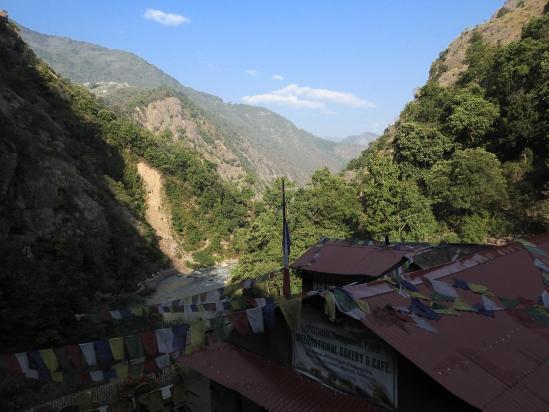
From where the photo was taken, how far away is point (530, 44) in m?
34.0

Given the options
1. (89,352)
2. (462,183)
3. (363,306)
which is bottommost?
(89,352)

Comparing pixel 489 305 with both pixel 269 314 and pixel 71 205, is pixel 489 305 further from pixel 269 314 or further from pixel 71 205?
pixel 71 205

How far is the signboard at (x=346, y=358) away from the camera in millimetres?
7295

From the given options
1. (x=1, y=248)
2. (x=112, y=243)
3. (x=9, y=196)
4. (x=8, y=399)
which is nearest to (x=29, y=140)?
(x=9, y=196)

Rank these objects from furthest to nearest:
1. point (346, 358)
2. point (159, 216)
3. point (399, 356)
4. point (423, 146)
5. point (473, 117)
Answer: point (159, 216) < point (423, 146) < point (473, 117) < point (346, 358) < point (399, 356)

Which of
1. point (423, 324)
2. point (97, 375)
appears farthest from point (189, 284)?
point (423, 324)

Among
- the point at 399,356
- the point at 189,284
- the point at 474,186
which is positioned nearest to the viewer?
the point at 399,356

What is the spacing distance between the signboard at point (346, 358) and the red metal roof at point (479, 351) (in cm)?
54

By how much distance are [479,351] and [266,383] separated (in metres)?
4.24

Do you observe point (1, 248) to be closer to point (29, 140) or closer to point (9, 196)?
point (9, 196)

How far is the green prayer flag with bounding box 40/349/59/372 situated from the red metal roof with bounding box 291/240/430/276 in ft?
31.0

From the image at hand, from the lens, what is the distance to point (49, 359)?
27.8 ft

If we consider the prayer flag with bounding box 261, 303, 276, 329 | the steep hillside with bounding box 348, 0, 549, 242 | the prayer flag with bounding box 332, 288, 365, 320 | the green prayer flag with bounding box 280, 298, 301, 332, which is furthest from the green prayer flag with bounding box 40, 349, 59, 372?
the steep hillside with bounding box 348, 0, 549, 242

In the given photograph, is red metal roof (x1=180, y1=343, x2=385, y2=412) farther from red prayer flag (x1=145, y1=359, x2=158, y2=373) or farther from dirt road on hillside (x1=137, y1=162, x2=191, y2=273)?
dirt road on hillside (x1=137, y1=162, x2=191, y2=273)
